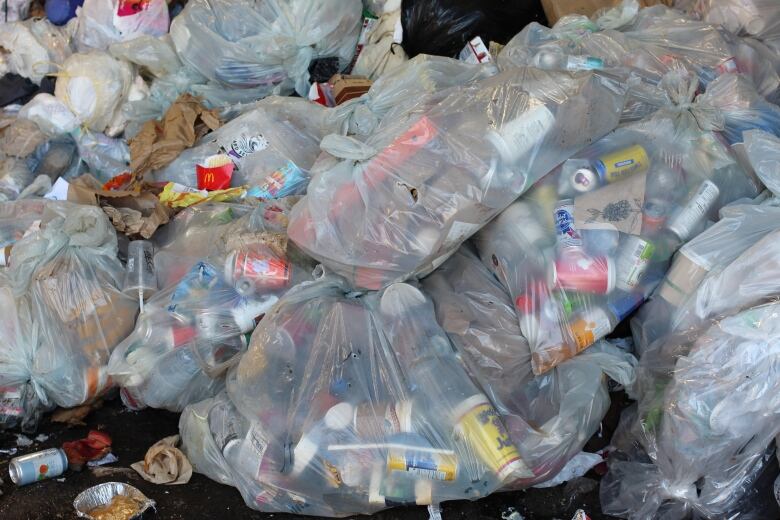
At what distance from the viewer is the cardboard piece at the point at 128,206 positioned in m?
2.51

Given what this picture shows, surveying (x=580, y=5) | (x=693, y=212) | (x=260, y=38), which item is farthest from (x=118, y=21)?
(x=693, y=212)

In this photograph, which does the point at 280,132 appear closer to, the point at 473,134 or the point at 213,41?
the point at 213,41

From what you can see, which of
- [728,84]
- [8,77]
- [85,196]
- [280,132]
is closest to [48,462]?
[85,196]

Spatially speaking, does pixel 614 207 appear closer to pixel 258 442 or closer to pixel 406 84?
pixel 406 84

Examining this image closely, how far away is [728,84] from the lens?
2330 millimetres

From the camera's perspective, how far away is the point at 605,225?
2.06m

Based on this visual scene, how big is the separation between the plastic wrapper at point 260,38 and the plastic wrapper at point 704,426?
5.32 feet

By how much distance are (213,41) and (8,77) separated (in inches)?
34.8

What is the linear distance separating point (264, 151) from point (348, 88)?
1.31ft

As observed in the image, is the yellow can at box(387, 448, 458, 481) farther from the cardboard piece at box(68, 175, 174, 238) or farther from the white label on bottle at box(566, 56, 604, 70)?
the white label on bottle at box(566, 56, 604, 70)

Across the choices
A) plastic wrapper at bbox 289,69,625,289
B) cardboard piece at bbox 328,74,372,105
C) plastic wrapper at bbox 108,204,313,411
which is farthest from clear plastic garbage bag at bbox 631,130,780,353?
cardboard piece at bbox 328,74,372,105

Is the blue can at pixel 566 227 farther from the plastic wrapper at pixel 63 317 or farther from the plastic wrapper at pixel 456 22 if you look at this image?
the plastic wrapper at pixel 63 317

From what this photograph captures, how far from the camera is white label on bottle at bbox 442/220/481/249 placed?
205cm

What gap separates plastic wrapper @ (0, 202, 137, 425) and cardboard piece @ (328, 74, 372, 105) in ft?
3.23
